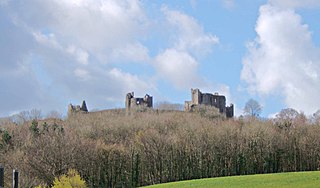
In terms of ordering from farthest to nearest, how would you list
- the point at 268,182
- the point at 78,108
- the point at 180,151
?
the point at 78,108 < the point at 180,151 < the point at 268,182

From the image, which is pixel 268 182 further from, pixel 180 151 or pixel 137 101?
pixel 137 101

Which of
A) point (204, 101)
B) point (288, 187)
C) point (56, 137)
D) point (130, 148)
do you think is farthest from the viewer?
point (204, 101)

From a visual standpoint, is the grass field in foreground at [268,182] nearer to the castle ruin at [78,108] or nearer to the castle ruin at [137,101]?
the castle ruin at [78,108]

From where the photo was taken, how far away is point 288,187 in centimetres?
4556

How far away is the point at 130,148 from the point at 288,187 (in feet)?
103

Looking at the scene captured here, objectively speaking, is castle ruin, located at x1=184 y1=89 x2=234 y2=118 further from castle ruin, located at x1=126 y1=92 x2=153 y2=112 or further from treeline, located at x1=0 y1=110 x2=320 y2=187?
treeline, located at x1=0 y1=110 x2=320 y2=187

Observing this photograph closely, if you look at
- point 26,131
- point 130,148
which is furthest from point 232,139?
point 26,131

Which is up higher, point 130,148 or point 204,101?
point 204,101

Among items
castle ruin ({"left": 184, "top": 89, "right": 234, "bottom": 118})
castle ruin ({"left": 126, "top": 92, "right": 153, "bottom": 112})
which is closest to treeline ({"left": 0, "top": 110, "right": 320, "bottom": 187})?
castle ruin ({"left": 126, "top": 92, "right": 153, "bottom": 112})

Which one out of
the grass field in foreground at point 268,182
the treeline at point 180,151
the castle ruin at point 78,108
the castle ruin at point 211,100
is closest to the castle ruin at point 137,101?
the castle ruin at point 211,100

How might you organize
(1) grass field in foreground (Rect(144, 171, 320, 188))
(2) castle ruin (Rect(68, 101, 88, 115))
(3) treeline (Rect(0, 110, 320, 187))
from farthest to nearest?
(2) castle ruin (Rect(68, 101, 88, 115)) < (3) treeline (Rect(0, 110, 320, 187)) < (1) grass field in foreground (Rect(144, 171, 320, 188))

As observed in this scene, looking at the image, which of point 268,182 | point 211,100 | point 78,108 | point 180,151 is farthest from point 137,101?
point 268,182

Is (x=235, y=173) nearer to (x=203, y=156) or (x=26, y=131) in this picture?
(x=203, y=156)

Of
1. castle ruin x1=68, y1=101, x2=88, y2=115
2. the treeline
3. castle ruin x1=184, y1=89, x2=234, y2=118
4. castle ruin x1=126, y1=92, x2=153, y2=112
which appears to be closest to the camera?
the treeline
